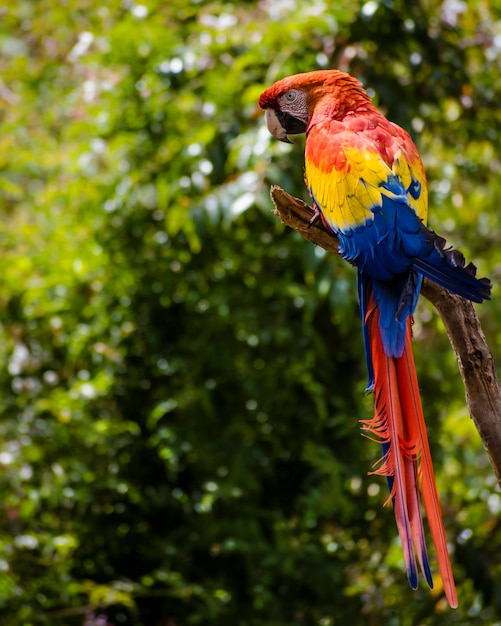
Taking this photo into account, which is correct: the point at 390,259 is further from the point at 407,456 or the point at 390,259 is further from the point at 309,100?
the point at 309,100

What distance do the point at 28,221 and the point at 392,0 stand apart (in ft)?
4.11

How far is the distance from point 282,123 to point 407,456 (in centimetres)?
64

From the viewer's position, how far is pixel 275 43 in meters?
1.86

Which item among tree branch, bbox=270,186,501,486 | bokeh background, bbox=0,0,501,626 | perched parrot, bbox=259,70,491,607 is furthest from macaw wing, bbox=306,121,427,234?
bokeh background, bbox=0,0,501,626

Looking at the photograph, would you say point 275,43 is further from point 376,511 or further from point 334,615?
point 334,615

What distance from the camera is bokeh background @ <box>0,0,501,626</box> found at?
1921 millimetres

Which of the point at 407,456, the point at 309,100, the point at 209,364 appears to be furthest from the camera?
the point at 209,364

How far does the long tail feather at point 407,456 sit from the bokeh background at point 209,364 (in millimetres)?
667

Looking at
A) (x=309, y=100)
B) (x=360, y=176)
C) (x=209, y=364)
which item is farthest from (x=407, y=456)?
(x=209, y=364)

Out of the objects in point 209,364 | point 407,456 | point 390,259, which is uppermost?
point 390,259

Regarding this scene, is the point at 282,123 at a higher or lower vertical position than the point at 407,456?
higher

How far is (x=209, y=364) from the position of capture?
202cm

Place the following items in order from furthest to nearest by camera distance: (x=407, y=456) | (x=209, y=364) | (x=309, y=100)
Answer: (x=209, y=364), (x=309, y=100), (x=407, y=456)

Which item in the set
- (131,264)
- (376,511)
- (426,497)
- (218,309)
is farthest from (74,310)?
(426,497)
